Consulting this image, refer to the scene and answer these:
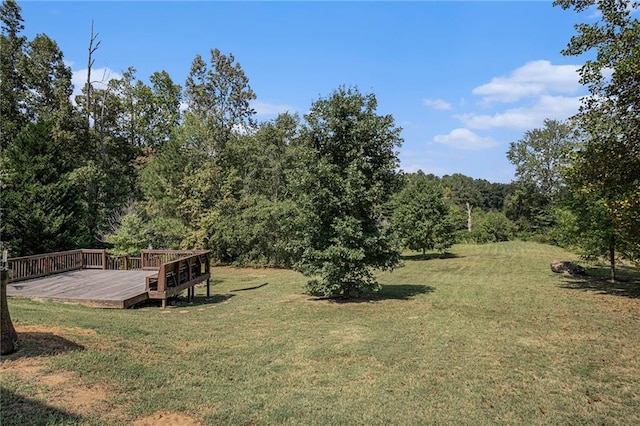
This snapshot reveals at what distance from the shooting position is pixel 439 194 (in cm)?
3219

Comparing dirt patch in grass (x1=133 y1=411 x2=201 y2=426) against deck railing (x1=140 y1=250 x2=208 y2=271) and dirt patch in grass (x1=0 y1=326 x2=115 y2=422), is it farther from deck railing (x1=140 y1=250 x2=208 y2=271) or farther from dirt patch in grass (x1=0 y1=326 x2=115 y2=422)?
deck railing (x1=140 y1=250 x2=208 y2=271)

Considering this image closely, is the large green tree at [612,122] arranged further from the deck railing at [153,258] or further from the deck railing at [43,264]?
the deck railing at [43,264]

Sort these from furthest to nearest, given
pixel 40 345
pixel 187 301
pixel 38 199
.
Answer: pixel 38 199 → pixel 187 301 → pixel 40 345

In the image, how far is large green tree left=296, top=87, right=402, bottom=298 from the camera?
38.5 feet

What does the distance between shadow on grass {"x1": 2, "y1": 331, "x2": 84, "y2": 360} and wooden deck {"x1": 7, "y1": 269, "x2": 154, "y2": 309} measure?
4764 millimetres

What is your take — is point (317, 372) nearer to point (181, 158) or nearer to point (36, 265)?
point (36, 265)

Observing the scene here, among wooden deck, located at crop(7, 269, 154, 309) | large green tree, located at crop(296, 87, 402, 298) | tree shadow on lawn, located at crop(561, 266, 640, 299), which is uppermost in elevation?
large green tree, located at crop(296, 87, 402, 298)

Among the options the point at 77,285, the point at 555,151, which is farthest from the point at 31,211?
the point at 555,151

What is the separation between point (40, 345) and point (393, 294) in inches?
437

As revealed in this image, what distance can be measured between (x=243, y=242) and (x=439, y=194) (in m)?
15.9

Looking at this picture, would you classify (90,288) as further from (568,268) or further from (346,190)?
(568,268)

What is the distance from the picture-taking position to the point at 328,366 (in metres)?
6.27

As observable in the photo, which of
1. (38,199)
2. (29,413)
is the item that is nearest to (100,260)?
(38,199)

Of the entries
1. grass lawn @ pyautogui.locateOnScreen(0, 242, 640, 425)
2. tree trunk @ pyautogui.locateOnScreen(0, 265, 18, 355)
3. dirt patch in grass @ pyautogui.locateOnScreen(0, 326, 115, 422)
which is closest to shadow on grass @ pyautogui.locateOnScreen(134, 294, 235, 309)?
grass lawn @ pyautogui.locateOnScreen(0, 242, 640, 425)
